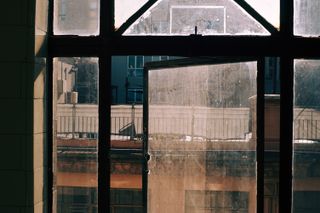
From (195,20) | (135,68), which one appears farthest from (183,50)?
(135,68)

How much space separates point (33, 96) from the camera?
9.39 ft

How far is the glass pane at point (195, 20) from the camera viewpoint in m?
3.13

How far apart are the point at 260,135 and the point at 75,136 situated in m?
1.35

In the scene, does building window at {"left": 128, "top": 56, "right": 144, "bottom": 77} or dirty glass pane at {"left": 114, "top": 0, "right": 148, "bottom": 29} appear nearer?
dirty glass pane at {"left": 114, "top": 0, "right": 148, "bottom": 29}

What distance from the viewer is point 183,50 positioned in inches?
123

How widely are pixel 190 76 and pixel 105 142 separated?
0.83 metres

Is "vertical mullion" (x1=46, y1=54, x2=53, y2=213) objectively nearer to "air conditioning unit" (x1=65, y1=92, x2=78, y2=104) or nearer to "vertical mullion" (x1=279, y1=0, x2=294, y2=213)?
"air conditioning unit" (x1=65, y1=92, x2=78, y2=104)

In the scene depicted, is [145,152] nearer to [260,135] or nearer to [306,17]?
[260,135]

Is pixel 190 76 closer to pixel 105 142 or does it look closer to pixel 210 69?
pixel 210 69

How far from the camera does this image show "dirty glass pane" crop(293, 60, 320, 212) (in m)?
3.11

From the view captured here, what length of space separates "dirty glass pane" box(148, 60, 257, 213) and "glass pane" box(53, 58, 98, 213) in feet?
1.78
